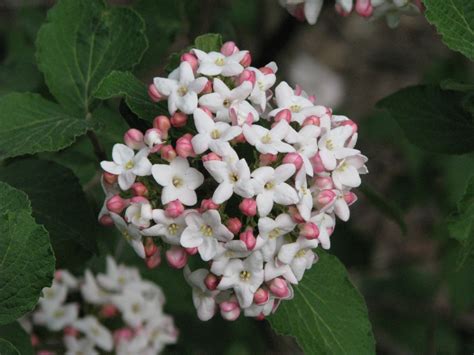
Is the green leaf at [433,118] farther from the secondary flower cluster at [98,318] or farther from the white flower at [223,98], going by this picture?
the secondary flower cluster at [98,318]

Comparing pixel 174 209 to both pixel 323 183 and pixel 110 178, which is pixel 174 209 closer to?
pixel 110 178

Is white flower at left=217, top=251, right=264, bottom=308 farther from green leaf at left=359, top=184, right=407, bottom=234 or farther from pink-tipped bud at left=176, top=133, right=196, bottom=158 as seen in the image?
green leaf at left=359, top=184, right=407, bottom=234

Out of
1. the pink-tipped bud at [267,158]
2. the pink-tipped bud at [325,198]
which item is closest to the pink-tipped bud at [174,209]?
the pink-tipped bud at [267,158]

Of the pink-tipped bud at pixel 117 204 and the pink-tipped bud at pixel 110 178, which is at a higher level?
the pink-tipped bud at pixel 110 178

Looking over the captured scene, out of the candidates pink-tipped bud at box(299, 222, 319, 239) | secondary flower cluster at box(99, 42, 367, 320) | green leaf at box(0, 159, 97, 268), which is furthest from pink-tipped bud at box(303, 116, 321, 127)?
green leaf at box(0, 159, 97, 268)

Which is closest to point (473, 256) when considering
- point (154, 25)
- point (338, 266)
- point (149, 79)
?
point (338, 266)

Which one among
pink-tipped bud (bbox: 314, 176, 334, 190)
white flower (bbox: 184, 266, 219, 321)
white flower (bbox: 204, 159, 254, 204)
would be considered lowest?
white flower (bbox: 184, 266, 219, 321)
